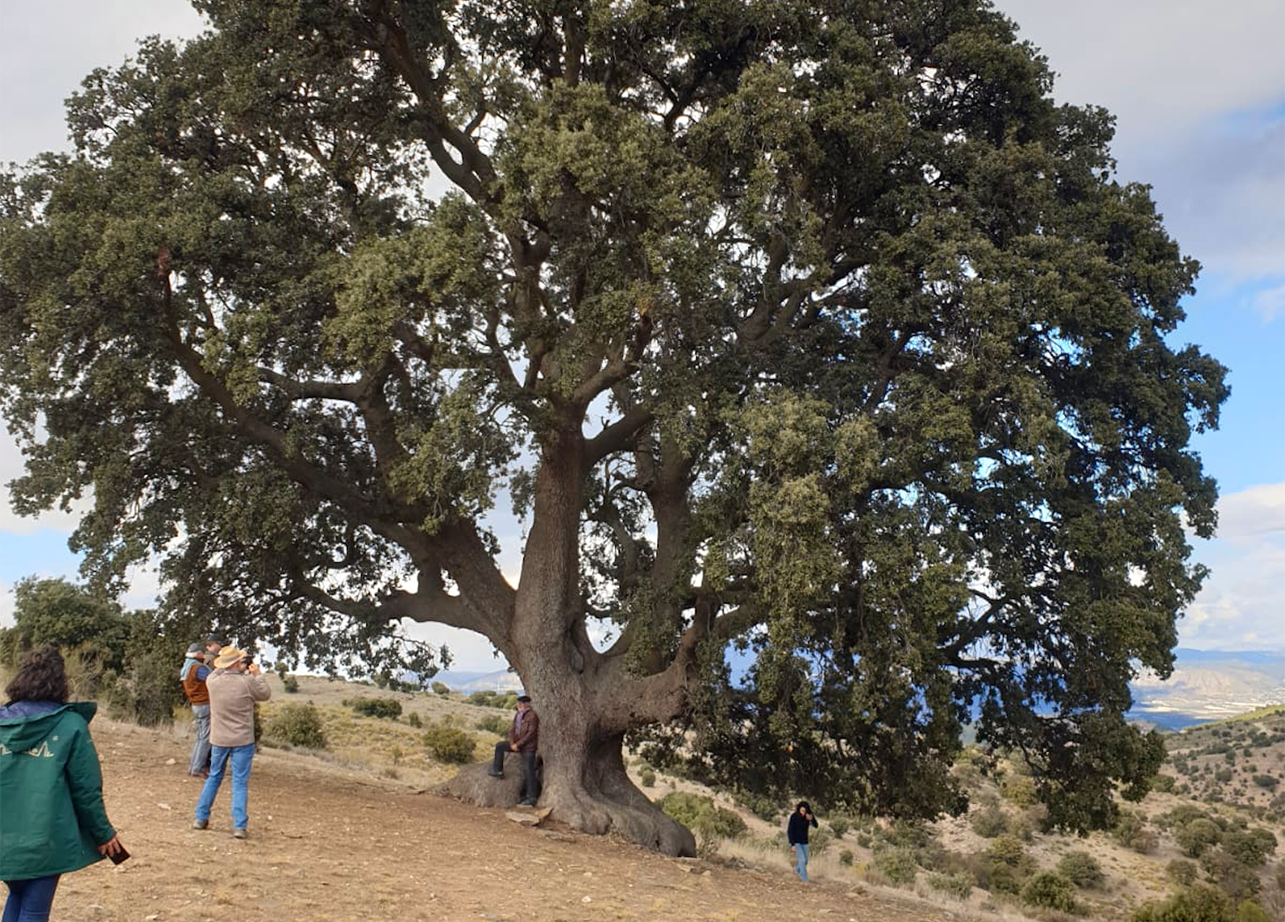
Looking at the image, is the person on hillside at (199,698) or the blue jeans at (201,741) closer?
the person on hillside at (199,698)

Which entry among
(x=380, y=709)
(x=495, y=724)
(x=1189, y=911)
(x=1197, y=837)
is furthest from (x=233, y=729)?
(x=1197, y=837)

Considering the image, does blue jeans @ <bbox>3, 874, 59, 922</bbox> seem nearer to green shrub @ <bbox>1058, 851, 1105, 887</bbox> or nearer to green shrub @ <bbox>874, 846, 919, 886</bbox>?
green shrub @ <bbox>874, 846, 919, 886</bbox>

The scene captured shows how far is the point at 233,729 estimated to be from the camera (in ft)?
28.7

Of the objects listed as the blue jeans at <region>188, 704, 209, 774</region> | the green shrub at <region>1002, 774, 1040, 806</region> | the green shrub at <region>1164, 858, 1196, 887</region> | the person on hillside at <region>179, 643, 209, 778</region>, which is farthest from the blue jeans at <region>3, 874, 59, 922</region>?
the green shrub at <region>1164, 858, 1196, 887</region>

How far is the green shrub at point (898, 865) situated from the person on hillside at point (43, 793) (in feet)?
86.5

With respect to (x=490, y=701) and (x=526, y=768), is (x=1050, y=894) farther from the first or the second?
(x=490, y=701)

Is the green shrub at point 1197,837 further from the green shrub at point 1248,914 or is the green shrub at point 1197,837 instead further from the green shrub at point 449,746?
the green shrub at point 449,746

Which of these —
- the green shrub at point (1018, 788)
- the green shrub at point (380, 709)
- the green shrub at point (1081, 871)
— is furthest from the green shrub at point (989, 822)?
the green shrub at point (380, 709)

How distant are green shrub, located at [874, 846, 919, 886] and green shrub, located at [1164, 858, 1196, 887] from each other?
8.60 metres

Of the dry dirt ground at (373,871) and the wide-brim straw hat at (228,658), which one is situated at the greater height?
the wide-brim straw hat at (228,658)

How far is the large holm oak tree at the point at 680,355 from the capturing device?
469 inches

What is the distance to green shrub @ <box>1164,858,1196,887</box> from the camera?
105ft

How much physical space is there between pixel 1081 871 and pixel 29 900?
35.3 meters

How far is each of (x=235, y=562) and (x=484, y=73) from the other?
27.8ft
